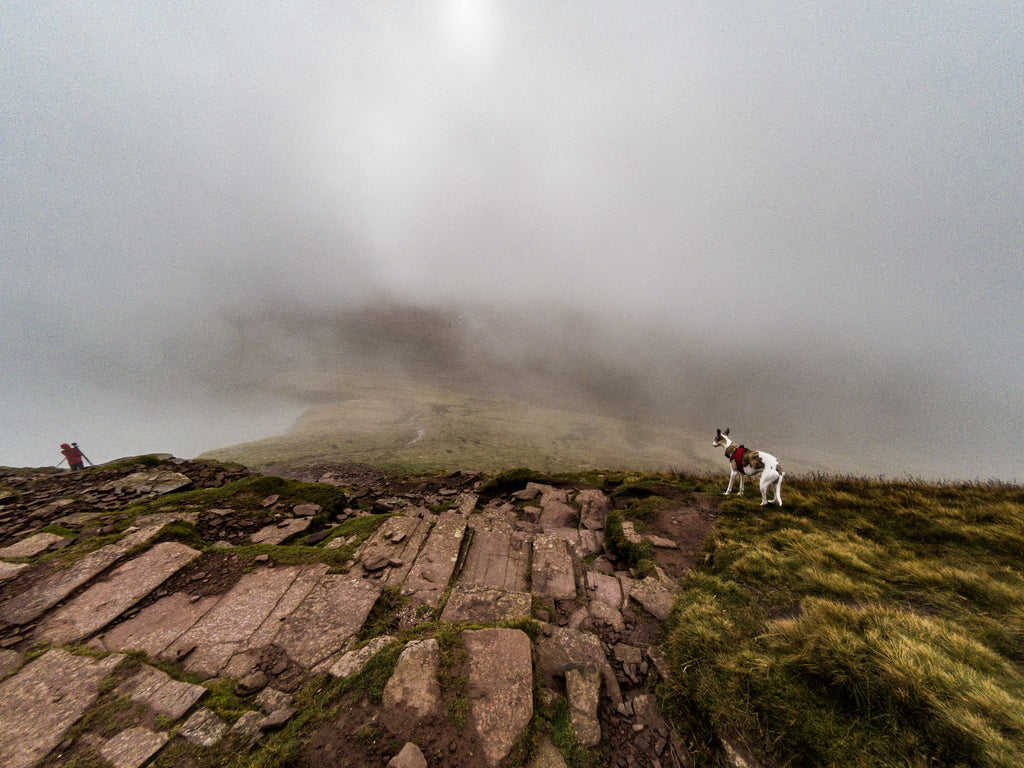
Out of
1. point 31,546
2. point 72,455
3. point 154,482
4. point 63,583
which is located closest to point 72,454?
point 72,455

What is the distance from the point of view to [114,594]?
675 centimetres

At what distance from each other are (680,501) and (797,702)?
25.7 feet

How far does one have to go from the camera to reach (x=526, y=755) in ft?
12.7

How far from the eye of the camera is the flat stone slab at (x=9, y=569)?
700 centimetres

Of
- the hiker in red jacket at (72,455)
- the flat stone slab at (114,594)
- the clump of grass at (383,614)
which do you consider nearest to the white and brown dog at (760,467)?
the clump of grass at (383,614)

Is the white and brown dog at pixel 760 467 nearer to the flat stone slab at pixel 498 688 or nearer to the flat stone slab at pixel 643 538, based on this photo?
the flat stone slab at pixel 643 538

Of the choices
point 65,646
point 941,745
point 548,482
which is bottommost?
point 548,482

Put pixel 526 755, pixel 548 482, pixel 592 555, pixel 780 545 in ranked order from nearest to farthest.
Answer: pixel 526 755 < pixel 780 545 < pixel 592 555 < pixel 548 482

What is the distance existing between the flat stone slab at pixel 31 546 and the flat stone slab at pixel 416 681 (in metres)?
11.4

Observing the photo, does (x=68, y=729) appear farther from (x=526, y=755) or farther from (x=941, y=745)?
(x=941, y=745)

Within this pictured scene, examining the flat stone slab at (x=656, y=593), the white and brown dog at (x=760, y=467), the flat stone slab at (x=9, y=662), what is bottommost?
the flat stone slab at (x=656, y=593)

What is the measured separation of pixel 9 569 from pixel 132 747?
772 cm

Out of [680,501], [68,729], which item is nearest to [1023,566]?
[680,501]

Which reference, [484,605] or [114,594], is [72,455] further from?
[484,605]
